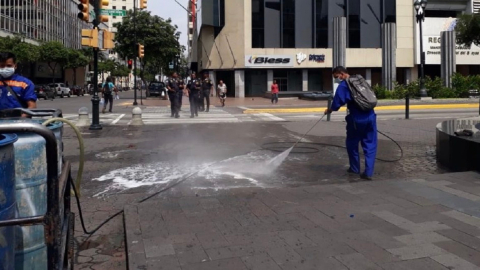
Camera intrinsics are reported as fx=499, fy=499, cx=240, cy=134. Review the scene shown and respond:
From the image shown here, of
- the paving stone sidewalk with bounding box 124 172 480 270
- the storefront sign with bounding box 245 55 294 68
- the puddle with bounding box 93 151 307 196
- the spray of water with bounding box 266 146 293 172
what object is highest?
the storefront sign with bounding box 245 55 294 68

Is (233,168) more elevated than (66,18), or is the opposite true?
(66,18)

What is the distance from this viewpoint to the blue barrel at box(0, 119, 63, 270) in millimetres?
2939

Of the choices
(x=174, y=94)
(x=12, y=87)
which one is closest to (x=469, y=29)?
(x=174, y=94)

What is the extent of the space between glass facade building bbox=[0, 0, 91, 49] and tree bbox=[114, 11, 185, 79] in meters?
16.6

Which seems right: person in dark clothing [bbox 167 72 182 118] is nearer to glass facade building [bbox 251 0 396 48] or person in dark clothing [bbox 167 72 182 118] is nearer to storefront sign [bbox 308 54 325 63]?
glass facade building [bbox 251 0 396 48]

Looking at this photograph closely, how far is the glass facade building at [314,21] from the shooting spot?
46906 mm

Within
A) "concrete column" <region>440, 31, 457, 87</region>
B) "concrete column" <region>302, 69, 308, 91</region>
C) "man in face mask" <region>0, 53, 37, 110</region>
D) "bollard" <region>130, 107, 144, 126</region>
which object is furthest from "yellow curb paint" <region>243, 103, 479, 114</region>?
"concrete column" <region>302, 69, 308, 91</region>

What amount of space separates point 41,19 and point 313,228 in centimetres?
6990

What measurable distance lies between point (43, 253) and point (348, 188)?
452 cm

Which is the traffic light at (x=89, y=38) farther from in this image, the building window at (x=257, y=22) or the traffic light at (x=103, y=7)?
the building window at (x=257, y=22)

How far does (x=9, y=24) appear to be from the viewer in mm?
55625

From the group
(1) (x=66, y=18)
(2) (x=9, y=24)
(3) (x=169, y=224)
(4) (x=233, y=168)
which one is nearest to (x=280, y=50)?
(2) (x=9, y=24)

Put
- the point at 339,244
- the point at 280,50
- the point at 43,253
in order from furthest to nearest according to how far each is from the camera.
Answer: the point at 280,50
the point at 339,244
the point at 43,253

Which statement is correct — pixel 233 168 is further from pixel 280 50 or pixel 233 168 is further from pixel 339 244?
pixel 280 50
